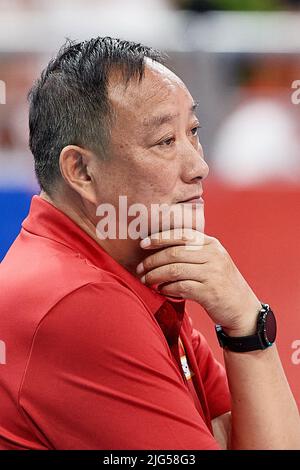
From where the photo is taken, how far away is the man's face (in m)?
1.57

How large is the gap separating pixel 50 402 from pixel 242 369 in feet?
1.28

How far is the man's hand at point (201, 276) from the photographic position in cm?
155

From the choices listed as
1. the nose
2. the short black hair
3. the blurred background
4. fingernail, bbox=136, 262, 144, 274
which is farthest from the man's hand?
the blurred background

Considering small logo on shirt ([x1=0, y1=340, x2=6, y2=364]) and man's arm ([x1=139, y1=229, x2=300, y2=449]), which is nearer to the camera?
small logo on shirt ([x1=0, y1=340, x2=6, y2=364])

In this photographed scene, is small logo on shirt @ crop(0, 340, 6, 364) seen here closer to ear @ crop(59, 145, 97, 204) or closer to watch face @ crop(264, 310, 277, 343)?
ear @ crop(59, 145, 97, 204)

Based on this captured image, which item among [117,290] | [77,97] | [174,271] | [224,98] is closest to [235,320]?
[174,271]

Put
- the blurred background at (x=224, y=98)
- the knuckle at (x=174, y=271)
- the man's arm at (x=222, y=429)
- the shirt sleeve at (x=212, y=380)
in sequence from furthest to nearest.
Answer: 1. the blurred background at (x=224, y=98)
2. the shirt sleeve at (x=212, y=380)
3. the man's arm at (x=222, y=429)
4. the knuckle at (x=174, y=271)

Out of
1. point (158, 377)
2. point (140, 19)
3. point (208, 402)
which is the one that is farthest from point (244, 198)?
Result: point (158, 377)

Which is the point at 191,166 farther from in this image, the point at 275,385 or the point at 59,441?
the point at 59,441

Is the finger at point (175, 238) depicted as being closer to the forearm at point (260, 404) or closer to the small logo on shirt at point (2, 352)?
the forearm at point (260, 404)

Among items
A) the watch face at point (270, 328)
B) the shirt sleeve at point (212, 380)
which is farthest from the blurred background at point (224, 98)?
the watch face at point (270, 328)

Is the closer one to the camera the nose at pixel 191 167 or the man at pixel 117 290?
the man at pixel 117 290

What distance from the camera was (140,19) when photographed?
3572 millimetres

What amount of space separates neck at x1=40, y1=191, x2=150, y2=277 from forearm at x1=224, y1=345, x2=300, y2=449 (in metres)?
0.25
